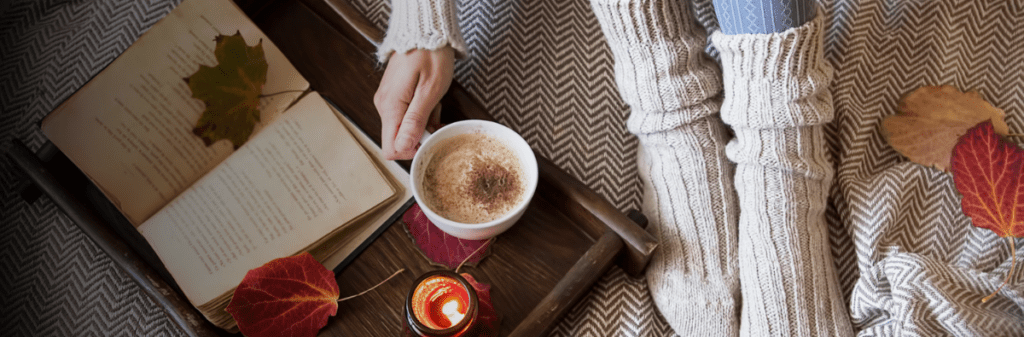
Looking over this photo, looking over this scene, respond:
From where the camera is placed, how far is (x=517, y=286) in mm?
537

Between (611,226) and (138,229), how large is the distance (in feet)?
1.42

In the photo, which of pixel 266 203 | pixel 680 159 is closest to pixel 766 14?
pixel 680 159

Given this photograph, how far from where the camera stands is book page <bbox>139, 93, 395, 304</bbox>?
21.0 inches

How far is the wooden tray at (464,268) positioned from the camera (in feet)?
1.64

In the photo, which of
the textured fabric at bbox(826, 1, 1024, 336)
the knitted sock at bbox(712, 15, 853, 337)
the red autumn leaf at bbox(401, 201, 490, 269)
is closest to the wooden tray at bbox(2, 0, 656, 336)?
the red autumn leaf at bbox(401, 201, 490, 269)

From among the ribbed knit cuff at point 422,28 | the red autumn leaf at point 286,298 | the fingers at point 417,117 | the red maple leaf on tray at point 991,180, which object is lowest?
the red maple leaf on tray at point 991,180

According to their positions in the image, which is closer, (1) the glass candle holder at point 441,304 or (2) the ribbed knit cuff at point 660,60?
(1) the glass candle holder at point 441,304

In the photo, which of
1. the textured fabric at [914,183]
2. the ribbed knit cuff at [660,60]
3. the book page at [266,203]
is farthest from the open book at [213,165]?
the textured fabric at [914,183]

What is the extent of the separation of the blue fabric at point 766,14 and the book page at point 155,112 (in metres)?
0.41

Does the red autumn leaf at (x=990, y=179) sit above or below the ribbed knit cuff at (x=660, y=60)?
below

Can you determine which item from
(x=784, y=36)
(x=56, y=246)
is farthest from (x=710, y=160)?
(x=56, y=246)

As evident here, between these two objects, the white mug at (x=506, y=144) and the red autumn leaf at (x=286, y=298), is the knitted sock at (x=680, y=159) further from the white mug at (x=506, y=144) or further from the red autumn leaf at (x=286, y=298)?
the red autumn leaf at (x=286, y=298)

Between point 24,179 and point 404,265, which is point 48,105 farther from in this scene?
point 404,265

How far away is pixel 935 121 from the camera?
62cm
